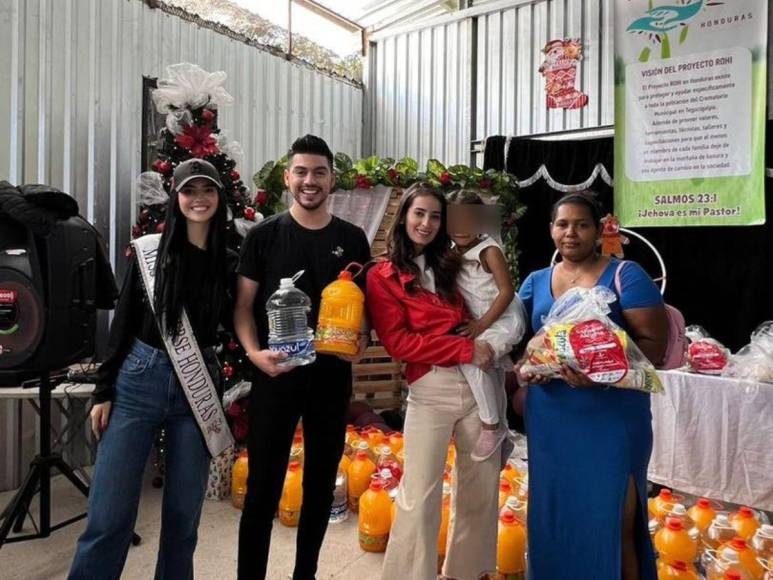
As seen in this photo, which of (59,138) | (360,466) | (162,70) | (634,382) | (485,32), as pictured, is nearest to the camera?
(634,382)

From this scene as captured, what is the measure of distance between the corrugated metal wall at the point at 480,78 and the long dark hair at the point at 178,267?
13.5 feet

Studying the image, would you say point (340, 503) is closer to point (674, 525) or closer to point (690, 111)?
point (674, 525)

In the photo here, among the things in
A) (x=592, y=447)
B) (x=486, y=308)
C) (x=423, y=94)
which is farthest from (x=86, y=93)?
(x=592, y=447)

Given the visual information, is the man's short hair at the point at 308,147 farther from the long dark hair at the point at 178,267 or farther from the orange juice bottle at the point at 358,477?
the orange juice bottle at the point at 358,477

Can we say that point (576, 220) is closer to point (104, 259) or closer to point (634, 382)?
point (634, 382)

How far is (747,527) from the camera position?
93.2 inches

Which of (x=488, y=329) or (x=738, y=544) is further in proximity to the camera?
(x=738, y=544)

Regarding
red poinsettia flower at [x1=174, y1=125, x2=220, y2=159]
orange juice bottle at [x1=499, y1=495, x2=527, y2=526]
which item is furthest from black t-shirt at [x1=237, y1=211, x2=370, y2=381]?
red poinsettia flower at [x1=174, y1=125, x2=220, y2=159]

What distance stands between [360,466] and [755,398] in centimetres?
211


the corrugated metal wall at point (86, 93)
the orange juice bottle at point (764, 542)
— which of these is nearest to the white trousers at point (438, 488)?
the orange juice bottle at point (764, 542)

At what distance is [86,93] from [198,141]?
3.44 feet

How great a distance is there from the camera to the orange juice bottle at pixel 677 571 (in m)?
2.10

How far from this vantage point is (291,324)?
186 centimetres

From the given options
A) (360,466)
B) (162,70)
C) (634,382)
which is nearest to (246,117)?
(162,70)
